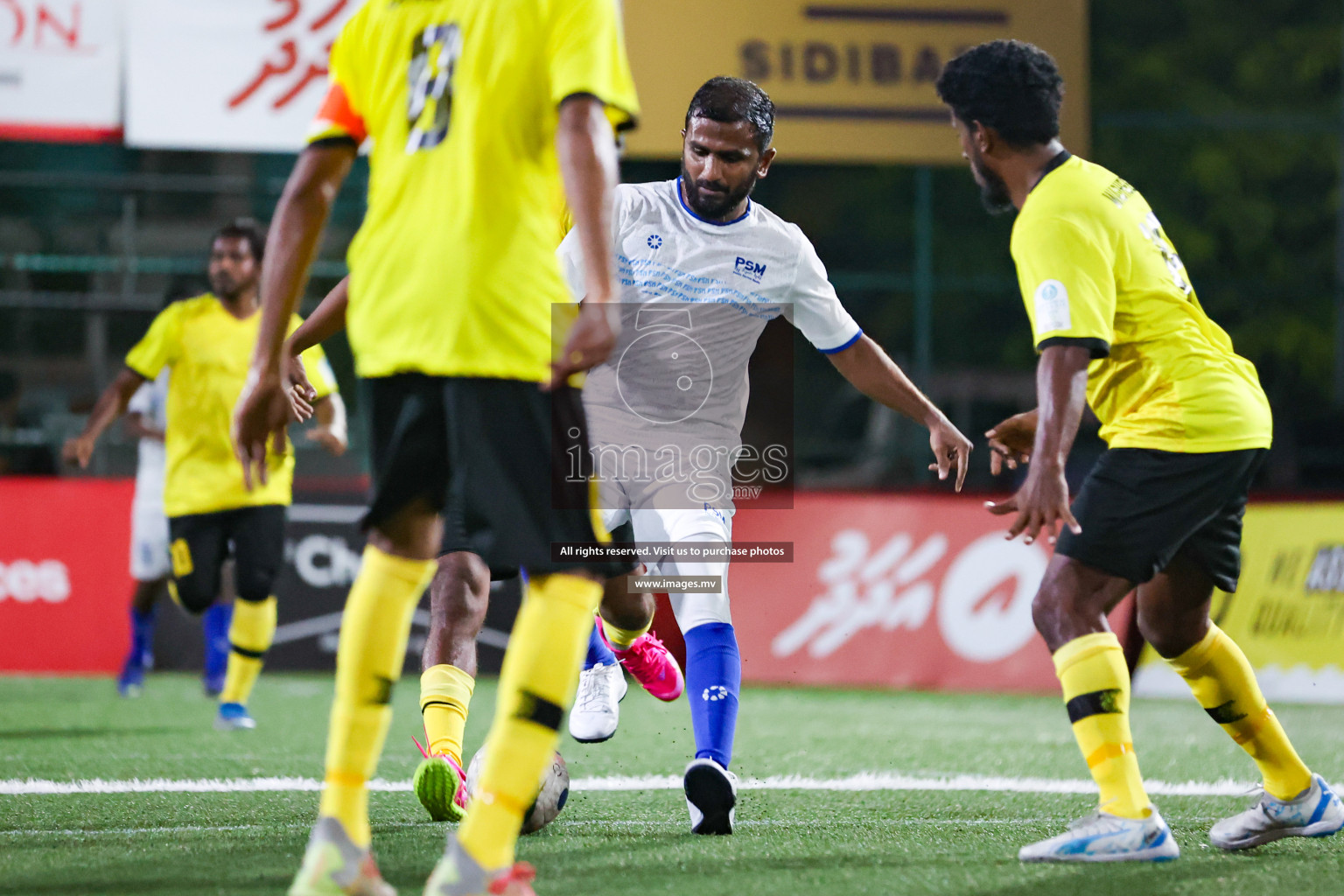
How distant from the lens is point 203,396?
8.34 meters

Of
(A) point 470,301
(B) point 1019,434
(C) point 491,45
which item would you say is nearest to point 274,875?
(A) point 470,301

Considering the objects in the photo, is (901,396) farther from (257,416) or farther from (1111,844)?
(257,416)

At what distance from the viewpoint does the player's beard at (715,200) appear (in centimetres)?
505

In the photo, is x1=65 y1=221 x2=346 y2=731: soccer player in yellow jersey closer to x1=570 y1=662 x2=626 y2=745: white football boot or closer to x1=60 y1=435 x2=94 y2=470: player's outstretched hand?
x1=60 y1=435 x2=94 y2=470: player's outstretched hand

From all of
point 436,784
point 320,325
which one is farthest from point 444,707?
point 320,325

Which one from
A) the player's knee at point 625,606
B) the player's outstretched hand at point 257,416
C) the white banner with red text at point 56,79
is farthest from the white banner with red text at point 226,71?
the player's outstretched hand at point 257,416

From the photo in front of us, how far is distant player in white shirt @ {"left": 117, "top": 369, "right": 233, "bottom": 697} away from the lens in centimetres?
931

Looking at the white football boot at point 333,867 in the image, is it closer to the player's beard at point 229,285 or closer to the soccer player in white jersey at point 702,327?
the soccer player in white jersey at point 702,327

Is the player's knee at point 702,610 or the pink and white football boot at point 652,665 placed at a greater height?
the player's knee at point 702,610

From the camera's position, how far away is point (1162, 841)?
3.95 meters

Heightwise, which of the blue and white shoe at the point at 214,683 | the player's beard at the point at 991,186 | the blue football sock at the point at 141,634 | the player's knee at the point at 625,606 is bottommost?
the blue and white shoe at the point at 214,683

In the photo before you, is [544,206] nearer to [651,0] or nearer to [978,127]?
[978,127]

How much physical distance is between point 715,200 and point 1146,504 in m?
1.78

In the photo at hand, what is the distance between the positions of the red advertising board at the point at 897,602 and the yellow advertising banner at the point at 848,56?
14.5ft
